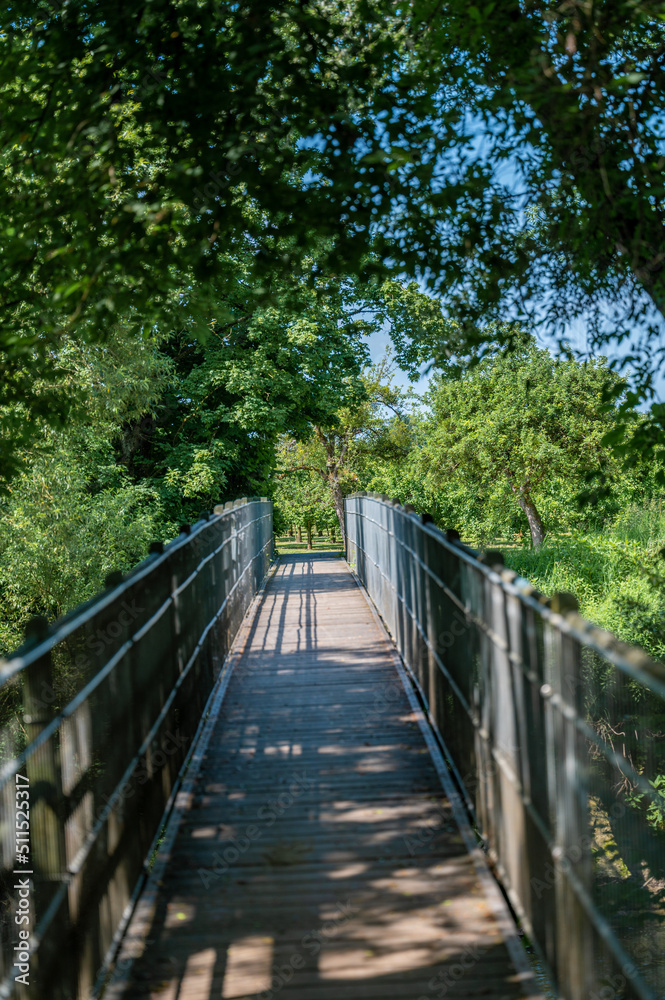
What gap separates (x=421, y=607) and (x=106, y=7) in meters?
5.44

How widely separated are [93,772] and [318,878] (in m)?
1.60

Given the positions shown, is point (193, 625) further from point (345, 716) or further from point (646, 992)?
point (646, 992)

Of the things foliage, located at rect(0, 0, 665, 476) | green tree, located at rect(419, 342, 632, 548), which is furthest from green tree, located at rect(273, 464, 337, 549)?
foliage, located at rect(0, 0, 665, 476)

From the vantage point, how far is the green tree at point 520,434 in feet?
100

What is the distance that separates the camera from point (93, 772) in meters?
3.80

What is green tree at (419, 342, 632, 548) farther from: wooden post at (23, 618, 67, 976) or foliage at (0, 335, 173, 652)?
wooden post at (23, 618, 67, 976)

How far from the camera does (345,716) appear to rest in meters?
7.86

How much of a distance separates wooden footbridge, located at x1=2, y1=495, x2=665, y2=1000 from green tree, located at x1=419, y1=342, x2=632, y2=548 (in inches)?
887

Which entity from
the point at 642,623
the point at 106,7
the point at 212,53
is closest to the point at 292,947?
the point at 212,53

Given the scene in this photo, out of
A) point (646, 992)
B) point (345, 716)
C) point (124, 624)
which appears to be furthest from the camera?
point (345, 716)

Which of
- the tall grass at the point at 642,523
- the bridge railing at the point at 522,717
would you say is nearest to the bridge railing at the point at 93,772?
the bridge railing at the point at 522,717

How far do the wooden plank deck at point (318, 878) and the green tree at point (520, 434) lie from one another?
22015mm

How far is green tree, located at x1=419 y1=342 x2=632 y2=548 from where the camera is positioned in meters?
30.5

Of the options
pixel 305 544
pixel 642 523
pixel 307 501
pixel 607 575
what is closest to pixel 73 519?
pixel 607 575
